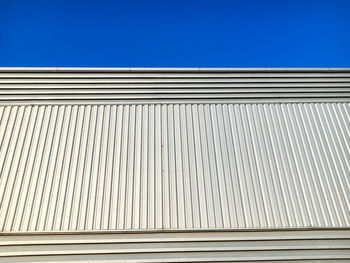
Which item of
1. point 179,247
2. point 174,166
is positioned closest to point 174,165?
point 174,166

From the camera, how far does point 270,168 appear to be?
16.6 ft

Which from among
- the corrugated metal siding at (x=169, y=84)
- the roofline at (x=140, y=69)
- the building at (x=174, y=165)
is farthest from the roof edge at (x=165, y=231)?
the roofline at (x=140, y=69)

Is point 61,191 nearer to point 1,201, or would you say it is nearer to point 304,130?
point 1,201

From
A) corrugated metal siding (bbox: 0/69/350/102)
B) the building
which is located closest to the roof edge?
the building

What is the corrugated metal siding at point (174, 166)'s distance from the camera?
4.43 metres

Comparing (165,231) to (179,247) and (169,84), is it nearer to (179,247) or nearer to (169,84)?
(179,247)

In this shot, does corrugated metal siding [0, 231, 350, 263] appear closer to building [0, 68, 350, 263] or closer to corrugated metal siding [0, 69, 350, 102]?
building [0, 68, 350, 263]

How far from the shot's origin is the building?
13.8ft

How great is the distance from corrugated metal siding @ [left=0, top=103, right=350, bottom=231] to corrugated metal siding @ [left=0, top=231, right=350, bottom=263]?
19 centimetres

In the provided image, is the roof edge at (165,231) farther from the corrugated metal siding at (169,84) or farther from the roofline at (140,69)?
the roofline at (140,69)

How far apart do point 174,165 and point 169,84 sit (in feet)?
7.09

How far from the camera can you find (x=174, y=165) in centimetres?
504

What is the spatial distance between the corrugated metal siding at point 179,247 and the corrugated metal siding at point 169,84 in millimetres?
3102

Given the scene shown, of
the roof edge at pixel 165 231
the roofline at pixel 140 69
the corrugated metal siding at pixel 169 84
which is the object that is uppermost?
the roofline at pixel 140 69
